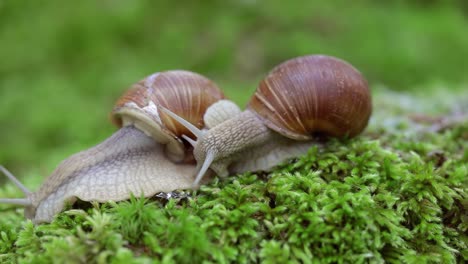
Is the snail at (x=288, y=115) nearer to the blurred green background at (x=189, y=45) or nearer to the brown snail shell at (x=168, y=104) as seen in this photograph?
the brown snail shell at (x=168, y=104)

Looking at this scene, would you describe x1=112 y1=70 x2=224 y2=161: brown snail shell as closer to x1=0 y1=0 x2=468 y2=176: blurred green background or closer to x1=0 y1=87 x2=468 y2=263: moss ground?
x1=0 y1=87 x2=468 y2=263: moss ground

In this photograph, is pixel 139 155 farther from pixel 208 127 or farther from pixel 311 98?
pixel 311 98

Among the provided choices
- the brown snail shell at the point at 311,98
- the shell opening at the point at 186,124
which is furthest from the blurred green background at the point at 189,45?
the shell opening at the point at 186,124

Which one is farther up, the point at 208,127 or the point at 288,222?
the point at 208,127

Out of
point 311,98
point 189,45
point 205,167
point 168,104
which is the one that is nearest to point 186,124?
point 168,104

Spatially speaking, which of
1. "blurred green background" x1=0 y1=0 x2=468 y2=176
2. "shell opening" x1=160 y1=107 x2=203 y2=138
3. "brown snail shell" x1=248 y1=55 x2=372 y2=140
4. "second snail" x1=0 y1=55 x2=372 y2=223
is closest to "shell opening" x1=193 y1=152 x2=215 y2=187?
"second snail" x1=0 y1=55 x2=372 y2=223
